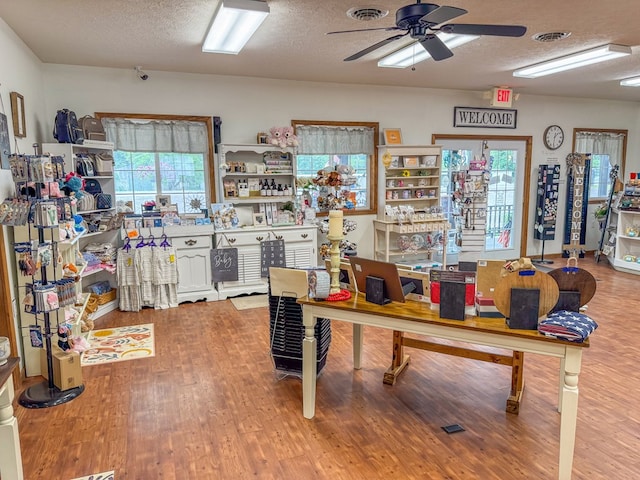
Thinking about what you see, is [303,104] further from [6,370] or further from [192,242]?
[6,370]

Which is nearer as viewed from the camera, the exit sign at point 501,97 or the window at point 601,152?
the exit sign at point 501,97

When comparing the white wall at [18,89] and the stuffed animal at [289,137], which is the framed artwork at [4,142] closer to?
the white wall at [18,89]

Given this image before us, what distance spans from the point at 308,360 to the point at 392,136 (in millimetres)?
4784

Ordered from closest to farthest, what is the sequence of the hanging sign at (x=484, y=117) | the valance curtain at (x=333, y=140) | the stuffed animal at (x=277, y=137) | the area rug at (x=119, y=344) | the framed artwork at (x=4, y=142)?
the framed artwork at (x=4, y=142)
the area rug at (x=119, y=344)
the stuffed animal at (x=277, y=137)
the valance curtain at (x=333, y=140)
the hanging sign at (x=484, y=117)

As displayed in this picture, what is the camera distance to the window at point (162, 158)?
5.70 m

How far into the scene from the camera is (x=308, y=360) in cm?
294

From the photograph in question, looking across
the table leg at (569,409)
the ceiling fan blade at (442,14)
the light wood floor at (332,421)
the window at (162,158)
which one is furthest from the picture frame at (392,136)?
the table leg at (569,409)

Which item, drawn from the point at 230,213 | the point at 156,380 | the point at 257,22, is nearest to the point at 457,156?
the point at 230,213

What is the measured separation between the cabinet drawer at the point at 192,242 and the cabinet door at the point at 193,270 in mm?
49

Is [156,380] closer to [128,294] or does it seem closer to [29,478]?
[29,478]

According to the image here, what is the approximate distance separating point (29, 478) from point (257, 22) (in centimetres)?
342

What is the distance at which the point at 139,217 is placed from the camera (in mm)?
5516

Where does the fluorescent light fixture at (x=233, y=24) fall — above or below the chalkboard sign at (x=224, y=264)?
above

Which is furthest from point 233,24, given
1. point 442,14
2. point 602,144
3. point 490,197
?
point 602,144
